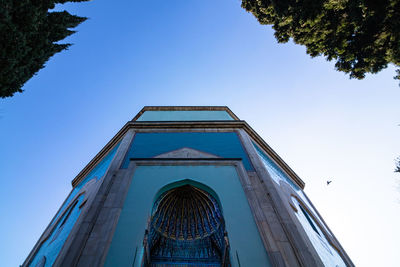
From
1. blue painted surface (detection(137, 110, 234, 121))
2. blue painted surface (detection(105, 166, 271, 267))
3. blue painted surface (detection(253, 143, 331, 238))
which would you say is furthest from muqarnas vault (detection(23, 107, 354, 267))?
blue painted surface (detection(137, 110, 234, 121))

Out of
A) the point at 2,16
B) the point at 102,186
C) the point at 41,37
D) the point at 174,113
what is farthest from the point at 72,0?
the point at 102,186

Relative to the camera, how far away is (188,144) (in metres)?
7.79

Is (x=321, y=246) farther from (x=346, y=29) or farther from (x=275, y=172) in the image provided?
(x=346, y=29)

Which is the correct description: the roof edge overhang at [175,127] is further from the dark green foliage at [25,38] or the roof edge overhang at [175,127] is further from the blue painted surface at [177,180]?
the dark green foliage at [25,38]

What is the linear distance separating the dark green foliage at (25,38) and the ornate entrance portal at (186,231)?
592cm

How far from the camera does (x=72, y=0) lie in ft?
25.2

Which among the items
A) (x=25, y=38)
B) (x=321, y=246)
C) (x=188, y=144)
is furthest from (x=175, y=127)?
(x=321, y=246)

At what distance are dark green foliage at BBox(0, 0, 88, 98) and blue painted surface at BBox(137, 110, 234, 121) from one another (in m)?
4.56

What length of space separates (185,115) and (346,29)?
714 centimetres

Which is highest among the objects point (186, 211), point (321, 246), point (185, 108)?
point (185, 108)

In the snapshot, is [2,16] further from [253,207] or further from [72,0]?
[253,207]

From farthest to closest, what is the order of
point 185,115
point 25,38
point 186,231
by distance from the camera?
point 185,115 < point 186,231 < point 25,38

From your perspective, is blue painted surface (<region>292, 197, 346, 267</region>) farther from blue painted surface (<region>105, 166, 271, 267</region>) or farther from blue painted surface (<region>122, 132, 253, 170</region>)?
blue painted surface (<region>122, 132, 253, 170</region>)

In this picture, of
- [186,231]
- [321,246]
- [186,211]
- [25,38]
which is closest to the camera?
[25,38]
